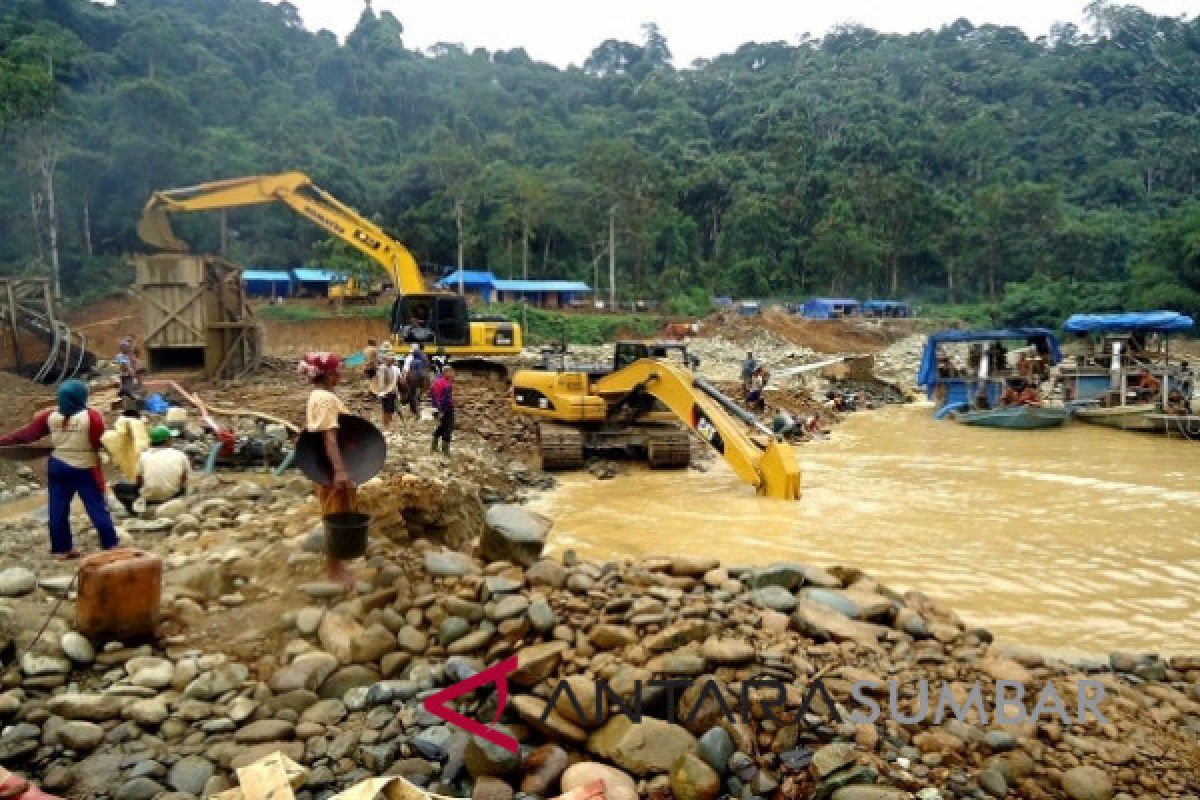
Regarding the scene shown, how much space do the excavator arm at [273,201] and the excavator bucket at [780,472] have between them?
10090 millimetres

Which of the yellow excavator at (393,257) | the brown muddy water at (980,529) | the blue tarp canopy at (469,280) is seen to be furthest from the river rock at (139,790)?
the blue tarp canopy at (469,280)

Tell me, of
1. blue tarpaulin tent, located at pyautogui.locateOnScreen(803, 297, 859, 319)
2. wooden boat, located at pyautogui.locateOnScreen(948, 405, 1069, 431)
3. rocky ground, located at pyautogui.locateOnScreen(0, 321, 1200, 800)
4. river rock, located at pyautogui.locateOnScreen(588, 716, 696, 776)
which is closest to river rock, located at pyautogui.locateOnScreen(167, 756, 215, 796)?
rocky ground, located at pyautogui.locateOnScreen(0, 321, 1200, 800)

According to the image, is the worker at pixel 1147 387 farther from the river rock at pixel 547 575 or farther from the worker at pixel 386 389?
the river rock at pixel 547 575

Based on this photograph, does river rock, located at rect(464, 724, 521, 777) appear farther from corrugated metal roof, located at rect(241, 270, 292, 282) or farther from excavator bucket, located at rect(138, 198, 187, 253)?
corrugated metal roof, located at rect(241, 270, 292, 282)

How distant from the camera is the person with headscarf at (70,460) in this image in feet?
16.4

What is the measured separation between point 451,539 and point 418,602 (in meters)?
2.64

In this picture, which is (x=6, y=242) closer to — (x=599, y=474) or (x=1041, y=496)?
(x=599, y=474)

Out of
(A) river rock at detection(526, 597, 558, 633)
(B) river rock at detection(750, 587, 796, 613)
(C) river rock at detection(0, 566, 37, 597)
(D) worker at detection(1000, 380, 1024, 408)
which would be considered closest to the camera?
(A) river rock at detection(526, 597, 558, 633)

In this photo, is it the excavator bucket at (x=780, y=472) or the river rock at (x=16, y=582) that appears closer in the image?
the river rock at (x=16, y=582)

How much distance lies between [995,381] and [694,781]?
18.4m

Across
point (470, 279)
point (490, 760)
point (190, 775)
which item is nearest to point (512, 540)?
point (490, 760)

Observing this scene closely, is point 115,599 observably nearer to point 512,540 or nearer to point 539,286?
point 512,540

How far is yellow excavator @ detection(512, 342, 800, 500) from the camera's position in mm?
9797

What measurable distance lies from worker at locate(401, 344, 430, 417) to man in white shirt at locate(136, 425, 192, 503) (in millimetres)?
5870
